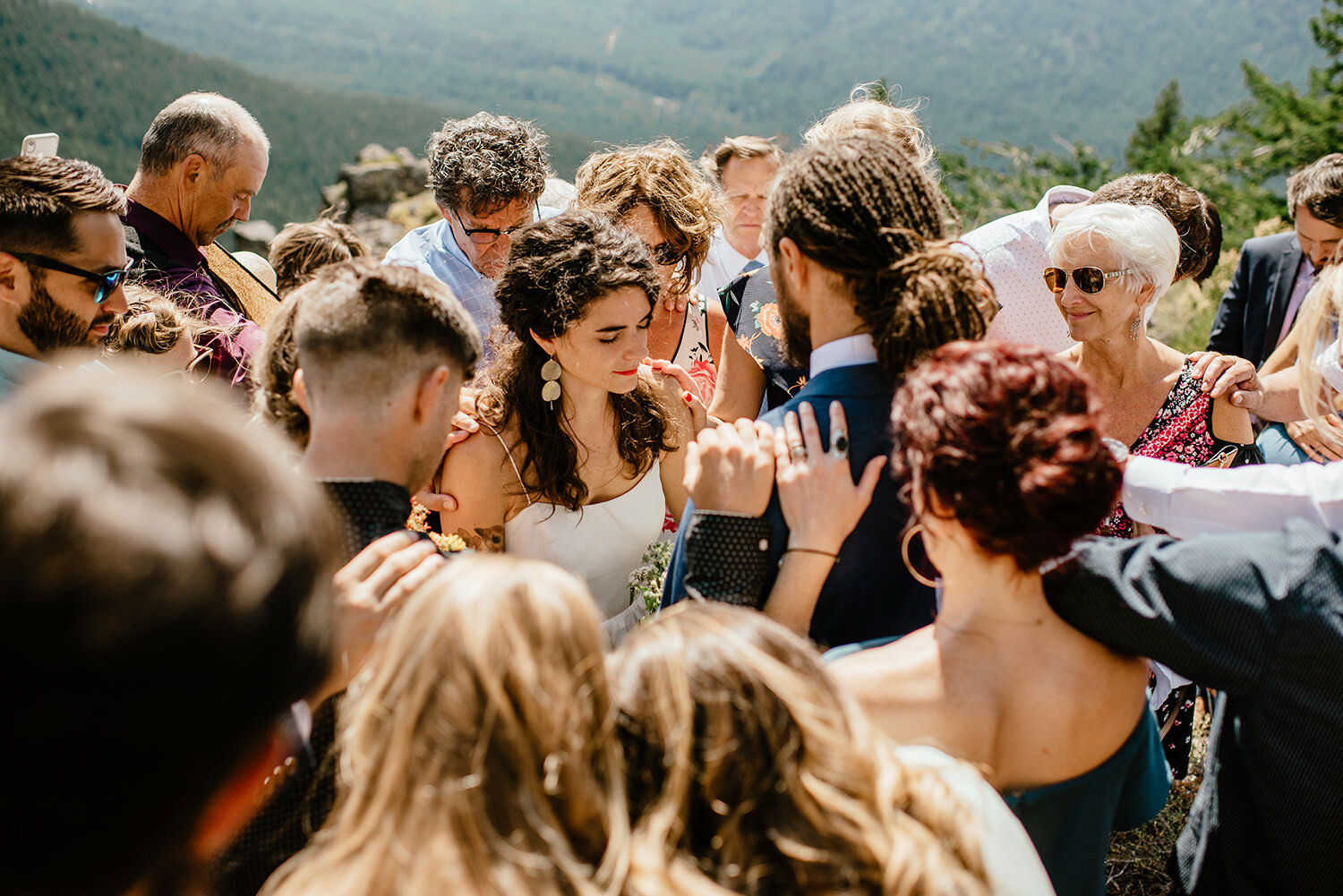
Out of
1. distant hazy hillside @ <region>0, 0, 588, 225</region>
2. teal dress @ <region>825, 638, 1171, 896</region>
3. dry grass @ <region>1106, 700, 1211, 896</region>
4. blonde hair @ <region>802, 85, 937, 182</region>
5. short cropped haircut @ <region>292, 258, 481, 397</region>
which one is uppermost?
distant hazy hillside @ <region>0, 0, 588, 225</region>

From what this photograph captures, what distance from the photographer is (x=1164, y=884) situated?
3.07m

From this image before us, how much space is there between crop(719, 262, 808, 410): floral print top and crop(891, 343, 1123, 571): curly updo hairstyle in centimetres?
150

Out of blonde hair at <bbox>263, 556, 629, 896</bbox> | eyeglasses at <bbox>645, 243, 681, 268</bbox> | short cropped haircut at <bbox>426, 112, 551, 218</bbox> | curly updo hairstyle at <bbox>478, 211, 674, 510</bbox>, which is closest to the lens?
blonde hair at <bbox>263, 556, 629, 896</bbox>

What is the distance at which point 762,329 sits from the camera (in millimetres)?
3090

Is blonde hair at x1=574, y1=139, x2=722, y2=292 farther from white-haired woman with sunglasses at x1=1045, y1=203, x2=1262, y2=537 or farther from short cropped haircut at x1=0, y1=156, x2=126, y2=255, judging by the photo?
short cropped haircut at x1=0, y1=156, x2=126, y2=255

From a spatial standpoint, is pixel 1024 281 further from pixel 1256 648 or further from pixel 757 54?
pixel 757 54

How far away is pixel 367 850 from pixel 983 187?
52.3 feet

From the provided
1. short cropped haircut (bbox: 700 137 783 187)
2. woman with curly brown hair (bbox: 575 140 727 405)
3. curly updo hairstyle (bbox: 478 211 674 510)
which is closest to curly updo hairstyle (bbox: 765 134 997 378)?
curly updo hairstyle (bbox: 478 211 674 510)

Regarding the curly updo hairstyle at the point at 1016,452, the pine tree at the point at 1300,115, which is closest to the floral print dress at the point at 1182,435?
the curly updo hairstyle at the point at 1016,452

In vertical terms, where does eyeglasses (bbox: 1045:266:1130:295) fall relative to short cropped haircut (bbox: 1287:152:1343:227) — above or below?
below

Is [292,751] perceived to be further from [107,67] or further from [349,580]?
[107,67]

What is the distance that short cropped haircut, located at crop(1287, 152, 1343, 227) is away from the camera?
4.18m

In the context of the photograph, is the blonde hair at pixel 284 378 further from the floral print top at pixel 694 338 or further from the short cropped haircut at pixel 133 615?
the floral print top at pixel 694 338

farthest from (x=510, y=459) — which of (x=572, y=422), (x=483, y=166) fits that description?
(x=483, y=166)
